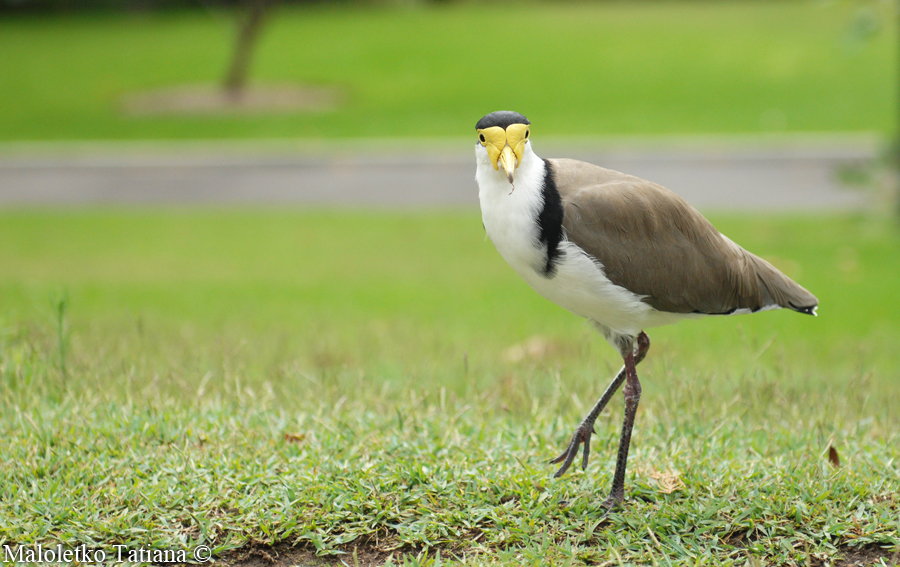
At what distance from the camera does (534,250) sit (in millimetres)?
3326

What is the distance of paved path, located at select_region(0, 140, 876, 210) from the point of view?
44.3 feet

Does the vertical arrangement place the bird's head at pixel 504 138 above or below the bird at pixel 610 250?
above

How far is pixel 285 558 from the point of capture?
341 cm

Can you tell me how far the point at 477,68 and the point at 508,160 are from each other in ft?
69.9

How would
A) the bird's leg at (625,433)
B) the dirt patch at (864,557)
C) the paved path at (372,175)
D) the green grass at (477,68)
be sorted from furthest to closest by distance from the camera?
the green grass at (477,68) → the paved path at (372,175) → the bird's leg at (625,433) → the dirt patch at (864,557)

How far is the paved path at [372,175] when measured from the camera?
13516 mm

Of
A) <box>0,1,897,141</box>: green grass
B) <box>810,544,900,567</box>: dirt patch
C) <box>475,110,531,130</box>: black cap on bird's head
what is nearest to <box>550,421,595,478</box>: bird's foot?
<box>810,544,900,567</box>: dirt patch

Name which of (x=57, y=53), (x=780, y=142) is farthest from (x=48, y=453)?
(x=57, y=53)

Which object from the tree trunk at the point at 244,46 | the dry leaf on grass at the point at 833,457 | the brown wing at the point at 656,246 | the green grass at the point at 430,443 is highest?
the tree trunk at the point at 244,46

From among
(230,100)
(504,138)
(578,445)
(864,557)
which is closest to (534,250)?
(504,138)

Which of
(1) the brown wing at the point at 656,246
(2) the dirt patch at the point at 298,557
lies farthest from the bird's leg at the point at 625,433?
(2) the dirt patch at the point at 298,557

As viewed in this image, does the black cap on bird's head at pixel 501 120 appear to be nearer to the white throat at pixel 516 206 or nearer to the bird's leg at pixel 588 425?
the white throat at pixel 516 206

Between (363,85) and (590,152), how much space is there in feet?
31.5

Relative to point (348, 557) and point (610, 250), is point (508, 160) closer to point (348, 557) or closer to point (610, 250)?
point (610, 250)
